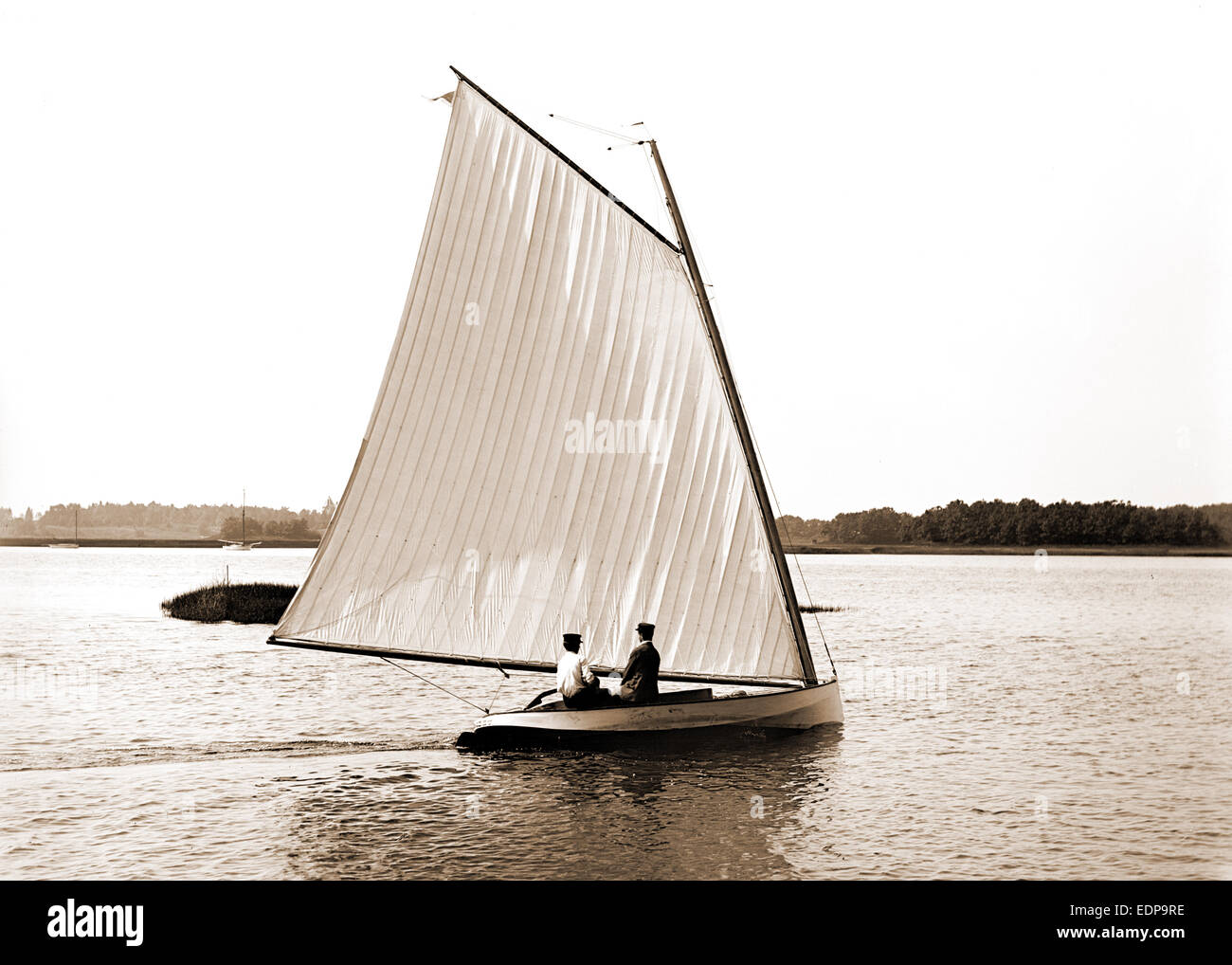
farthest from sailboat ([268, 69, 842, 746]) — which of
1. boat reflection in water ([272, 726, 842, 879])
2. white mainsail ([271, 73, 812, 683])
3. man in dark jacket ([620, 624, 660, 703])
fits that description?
boat reflection in water ([272, 726, 842, 879])

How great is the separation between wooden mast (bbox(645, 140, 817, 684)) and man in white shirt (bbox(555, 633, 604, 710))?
3558 mm

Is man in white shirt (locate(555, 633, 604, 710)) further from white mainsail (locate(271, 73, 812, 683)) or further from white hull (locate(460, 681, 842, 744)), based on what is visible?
white mainsail (locate(271, 73, 812, 683))

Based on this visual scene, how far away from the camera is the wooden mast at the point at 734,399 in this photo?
1786 centimetres

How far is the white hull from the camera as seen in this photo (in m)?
17.5

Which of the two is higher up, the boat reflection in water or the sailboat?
the sailboat

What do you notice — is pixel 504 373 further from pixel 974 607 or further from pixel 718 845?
pixel 974 607

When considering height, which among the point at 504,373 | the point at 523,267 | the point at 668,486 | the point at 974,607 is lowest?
the point at 974,607

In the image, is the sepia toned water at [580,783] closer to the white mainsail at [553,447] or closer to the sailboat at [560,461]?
the sailboat at [560,461]

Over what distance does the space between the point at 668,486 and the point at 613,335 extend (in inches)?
108

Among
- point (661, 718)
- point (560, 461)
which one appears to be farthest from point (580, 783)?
point (560, 461)

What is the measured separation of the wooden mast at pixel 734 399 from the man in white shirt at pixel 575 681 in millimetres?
3558
